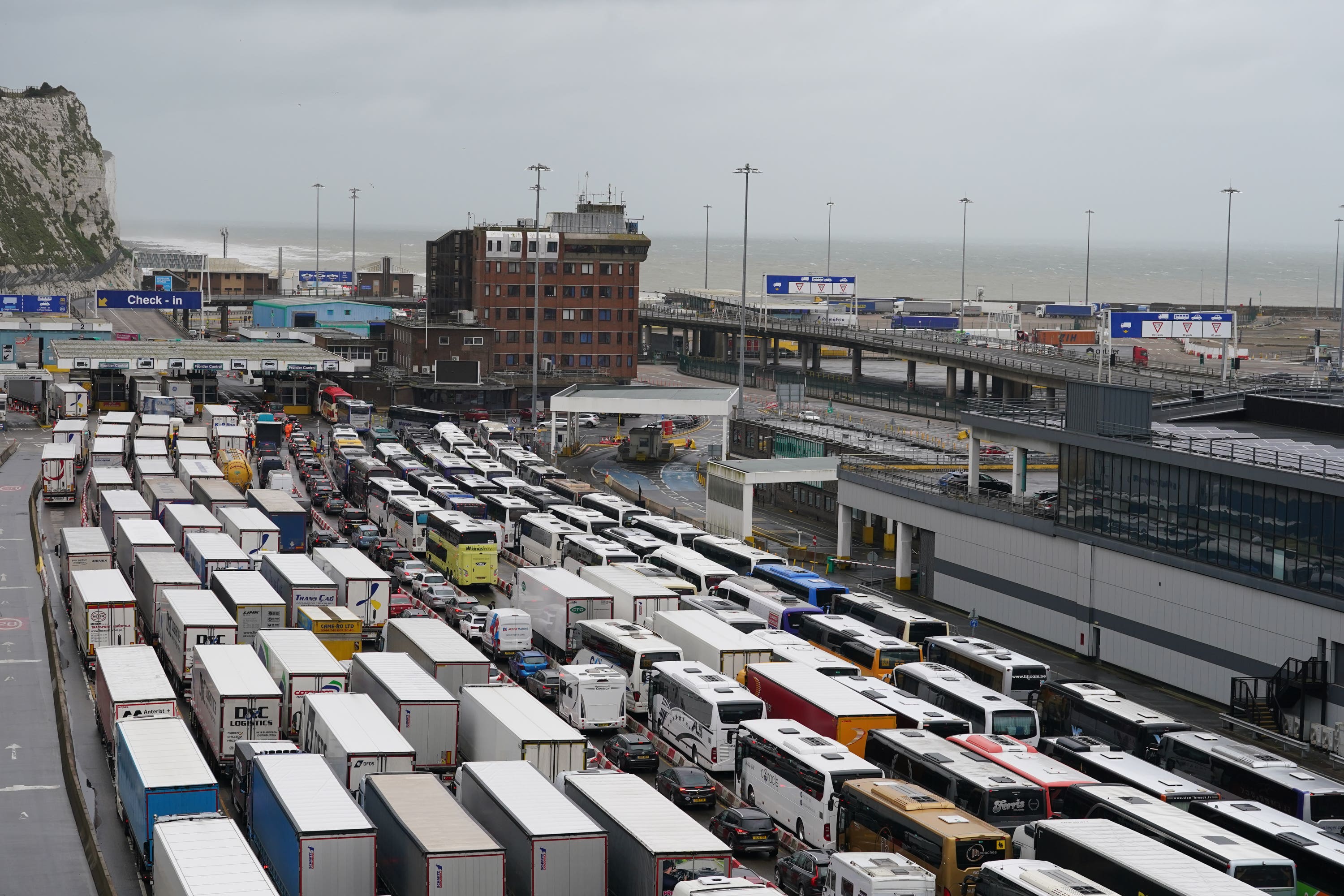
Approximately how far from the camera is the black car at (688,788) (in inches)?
1151

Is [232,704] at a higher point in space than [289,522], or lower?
lower

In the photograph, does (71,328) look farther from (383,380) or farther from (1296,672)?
(1296,672)

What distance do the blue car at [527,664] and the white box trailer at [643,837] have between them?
12.9 metres

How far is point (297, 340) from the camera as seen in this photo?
119 metres

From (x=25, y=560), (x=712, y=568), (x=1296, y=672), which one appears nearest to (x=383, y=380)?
(x=25, y=560)

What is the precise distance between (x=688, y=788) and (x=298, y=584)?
14.7 meters

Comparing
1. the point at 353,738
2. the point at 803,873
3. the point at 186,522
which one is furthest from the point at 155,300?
the point at 803,873

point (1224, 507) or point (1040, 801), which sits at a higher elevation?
point (1224, 507)

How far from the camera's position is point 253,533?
4822cm

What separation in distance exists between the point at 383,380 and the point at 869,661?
7012 centimetres

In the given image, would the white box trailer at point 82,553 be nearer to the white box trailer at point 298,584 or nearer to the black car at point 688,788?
the white box trailer at point 298,584

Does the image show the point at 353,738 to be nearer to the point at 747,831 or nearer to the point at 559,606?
the point at 747,831

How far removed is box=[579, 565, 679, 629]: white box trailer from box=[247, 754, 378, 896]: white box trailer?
1575cm

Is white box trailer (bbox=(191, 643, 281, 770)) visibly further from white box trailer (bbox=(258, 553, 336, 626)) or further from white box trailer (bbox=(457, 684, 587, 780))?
white box trailer (bbox=(258, 553, 336, 626))
